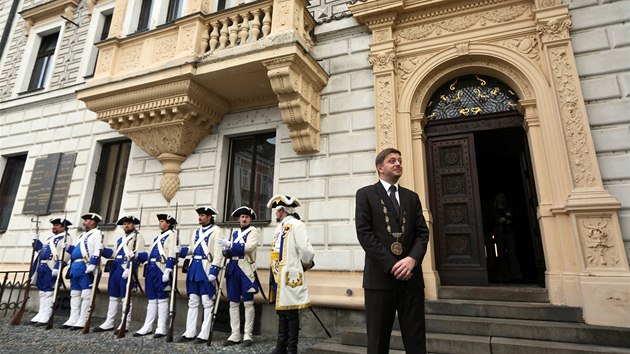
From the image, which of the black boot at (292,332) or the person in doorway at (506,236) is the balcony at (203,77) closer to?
the black boot at (292,332)

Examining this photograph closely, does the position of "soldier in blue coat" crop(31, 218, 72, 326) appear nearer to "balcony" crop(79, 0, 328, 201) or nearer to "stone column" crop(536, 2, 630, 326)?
"balcony" crop(79, 0, 328, 201)

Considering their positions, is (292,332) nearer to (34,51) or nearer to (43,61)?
(43,61)

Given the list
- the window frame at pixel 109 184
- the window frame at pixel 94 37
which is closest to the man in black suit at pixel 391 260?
the window frame at pixel 109 184

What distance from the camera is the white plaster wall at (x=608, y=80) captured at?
17.5 feet

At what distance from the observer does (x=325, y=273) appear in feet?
21.5

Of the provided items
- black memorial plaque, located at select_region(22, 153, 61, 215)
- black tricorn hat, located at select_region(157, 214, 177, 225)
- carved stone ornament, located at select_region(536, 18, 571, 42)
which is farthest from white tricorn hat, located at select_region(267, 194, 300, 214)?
black memorial plaque, located at select_region(22, 153, 61, 215)

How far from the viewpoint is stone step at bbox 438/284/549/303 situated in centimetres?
547

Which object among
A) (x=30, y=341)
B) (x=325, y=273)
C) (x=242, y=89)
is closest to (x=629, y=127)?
(x=325, y=273)

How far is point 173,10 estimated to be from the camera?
984 centimetres

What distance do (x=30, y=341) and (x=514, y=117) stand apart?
31.6ft

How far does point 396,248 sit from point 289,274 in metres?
2.42

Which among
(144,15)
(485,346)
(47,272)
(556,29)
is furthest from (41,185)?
(556,29)

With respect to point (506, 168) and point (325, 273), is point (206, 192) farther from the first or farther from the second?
point (506, 168)

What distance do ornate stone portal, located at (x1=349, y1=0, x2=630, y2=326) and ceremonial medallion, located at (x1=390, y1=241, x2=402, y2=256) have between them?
10.7 feet
